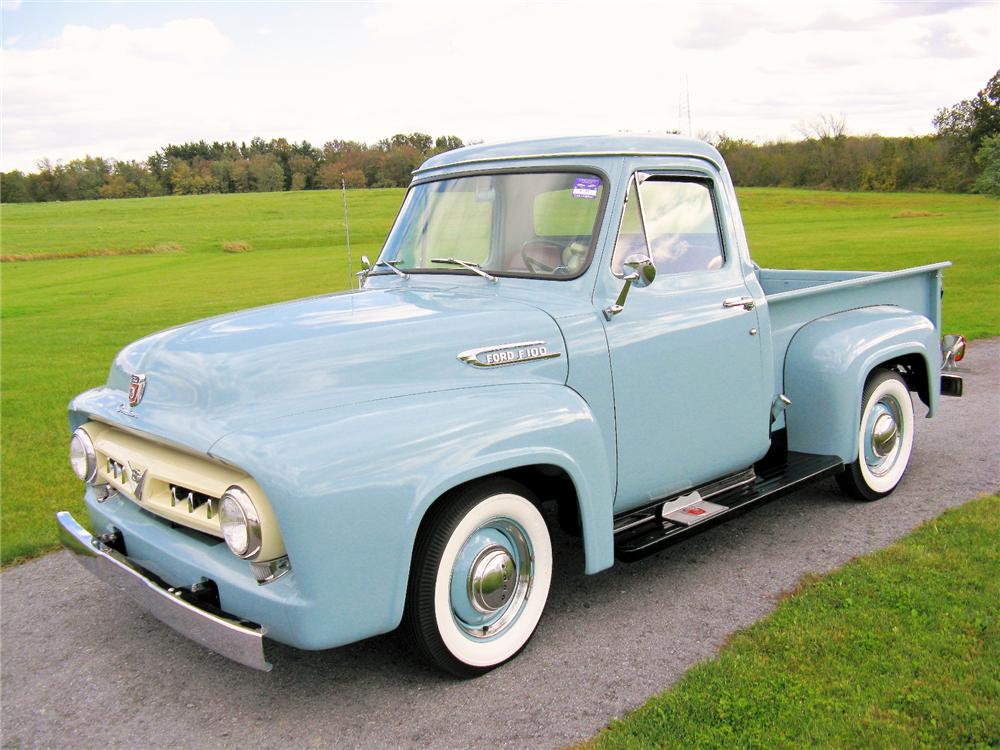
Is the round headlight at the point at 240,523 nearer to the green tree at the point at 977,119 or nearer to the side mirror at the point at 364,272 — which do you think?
the side mirror at the point at 364,272

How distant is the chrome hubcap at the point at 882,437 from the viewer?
5.22 metres

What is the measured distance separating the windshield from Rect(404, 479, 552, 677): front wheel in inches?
45.3

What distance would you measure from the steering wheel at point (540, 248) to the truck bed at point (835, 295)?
1.36 metres

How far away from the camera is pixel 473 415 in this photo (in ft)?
10.5

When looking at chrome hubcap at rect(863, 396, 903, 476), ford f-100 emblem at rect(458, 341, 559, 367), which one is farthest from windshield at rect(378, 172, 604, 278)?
chrome hubcap at rect(863, 396, 903, 476)

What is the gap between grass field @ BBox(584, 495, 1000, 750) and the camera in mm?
2900

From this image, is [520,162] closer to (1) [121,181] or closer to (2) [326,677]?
(2) [326,677]

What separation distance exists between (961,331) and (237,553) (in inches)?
438

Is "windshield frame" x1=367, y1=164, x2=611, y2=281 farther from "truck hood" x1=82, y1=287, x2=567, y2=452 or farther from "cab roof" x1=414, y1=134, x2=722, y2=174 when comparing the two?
"truck hood" x1=82, y1=287, x2=567, y2=452

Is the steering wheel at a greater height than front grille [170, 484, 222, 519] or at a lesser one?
greater

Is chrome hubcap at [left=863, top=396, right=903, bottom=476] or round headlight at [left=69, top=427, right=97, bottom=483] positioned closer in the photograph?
round headlight at [left=69, top=427, right=97, bottom=483]

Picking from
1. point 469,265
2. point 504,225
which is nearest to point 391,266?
point 469,265

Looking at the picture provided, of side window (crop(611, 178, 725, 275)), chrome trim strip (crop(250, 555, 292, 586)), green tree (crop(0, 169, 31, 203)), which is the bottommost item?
chrome trim strip (crop(250, 555, 292, 586))

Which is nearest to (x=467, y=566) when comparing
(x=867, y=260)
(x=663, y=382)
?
(x=663, y=382)
